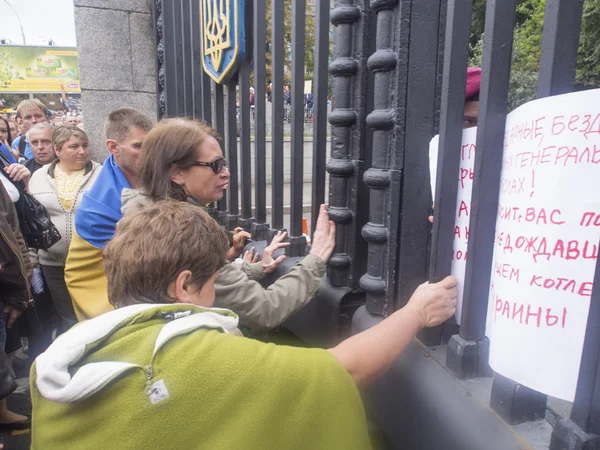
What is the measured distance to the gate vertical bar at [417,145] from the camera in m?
1.41

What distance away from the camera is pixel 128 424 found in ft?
3.04

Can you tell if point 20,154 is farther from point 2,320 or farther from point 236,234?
point 236,234

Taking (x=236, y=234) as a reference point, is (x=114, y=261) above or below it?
above

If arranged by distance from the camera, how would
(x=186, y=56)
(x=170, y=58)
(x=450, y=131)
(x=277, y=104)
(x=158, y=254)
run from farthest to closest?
(x=170, y=58), (x=186, y=56), (x=277, y=104), (x=450, y=131), (x=158, y=254)

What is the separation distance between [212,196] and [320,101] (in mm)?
635

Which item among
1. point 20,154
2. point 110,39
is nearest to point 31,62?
point 20,154

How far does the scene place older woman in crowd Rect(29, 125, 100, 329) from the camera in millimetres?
3369

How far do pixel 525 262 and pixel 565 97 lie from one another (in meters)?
0.35

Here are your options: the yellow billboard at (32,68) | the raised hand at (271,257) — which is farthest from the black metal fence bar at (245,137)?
the yellow billboard at (32,68)

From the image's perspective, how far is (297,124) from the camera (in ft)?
7.59

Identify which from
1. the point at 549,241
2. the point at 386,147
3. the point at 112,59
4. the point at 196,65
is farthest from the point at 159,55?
the point at 549,241

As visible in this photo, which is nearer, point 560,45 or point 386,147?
point 560,45

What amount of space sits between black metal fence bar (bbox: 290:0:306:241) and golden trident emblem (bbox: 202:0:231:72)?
74 centimetres

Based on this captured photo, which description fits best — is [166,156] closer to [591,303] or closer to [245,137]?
[245,137]
